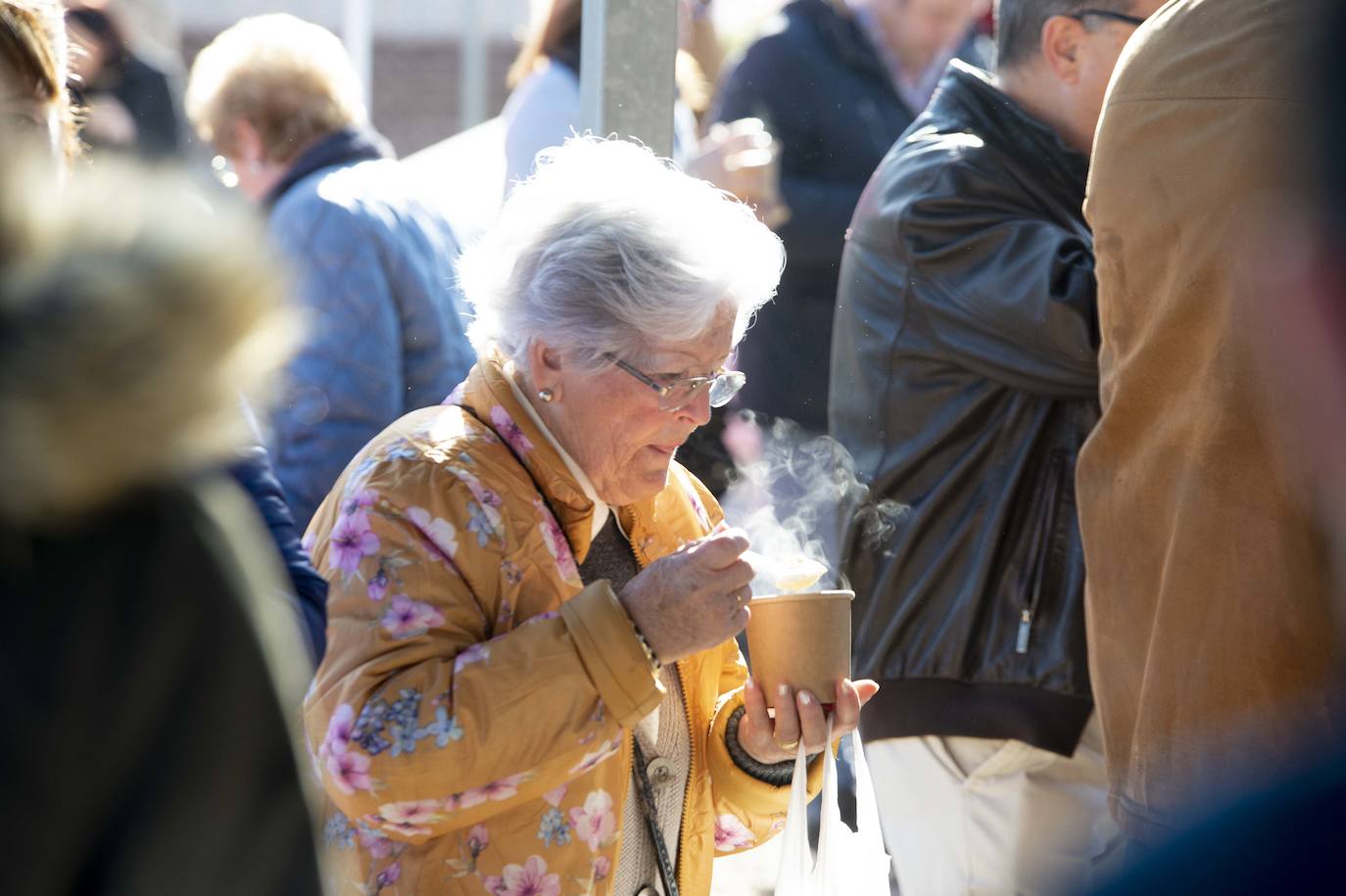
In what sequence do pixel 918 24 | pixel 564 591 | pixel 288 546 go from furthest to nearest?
pixel 918 24 → pixel 564 591 → pixel 288 546

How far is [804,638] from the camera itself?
244 centimetres

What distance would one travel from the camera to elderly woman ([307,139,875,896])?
85.6 inches

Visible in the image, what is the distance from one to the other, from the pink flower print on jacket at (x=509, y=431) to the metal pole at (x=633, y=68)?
2.56 feet

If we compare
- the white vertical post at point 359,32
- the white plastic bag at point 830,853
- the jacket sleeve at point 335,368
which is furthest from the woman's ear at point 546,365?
the white vertical post at point 359,32

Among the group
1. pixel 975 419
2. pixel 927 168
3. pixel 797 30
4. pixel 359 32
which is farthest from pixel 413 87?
pixel 975 419

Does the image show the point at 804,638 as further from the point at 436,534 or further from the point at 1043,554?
the point at 1043,554

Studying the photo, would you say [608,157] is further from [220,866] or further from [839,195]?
[839,195]

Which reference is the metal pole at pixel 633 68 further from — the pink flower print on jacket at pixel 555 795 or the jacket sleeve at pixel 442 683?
the pink flower print on jacket at pixel 555 795

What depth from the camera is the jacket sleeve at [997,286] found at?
2986 mm

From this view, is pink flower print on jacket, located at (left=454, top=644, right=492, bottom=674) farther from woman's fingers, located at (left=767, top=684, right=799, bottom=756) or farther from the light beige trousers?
the light beige trousers

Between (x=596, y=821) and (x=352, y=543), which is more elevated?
(x=352, y=543)

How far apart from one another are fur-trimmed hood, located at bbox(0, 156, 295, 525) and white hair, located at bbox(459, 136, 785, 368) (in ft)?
4.73

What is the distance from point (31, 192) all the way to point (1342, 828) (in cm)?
82

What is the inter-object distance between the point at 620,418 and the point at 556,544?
0.24m
